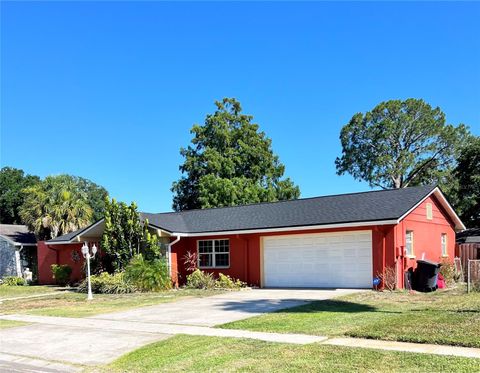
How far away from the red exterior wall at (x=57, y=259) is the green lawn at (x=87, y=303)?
593cm

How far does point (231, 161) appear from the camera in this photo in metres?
44.7

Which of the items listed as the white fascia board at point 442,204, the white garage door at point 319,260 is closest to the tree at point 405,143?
the white fascia board at point 442,204

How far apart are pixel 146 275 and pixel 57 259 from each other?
→ 32.3ft

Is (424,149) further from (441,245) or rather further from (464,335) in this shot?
(464,335)

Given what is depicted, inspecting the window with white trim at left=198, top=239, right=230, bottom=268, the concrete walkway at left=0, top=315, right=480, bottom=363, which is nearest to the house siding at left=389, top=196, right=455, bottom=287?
the window with white trim at left=198, top=239, right=230, bottom=268

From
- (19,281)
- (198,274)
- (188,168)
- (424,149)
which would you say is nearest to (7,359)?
(198,274)

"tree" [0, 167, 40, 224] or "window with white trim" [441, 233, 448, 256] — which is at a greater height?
"tree" [0, 167, 40, 224]

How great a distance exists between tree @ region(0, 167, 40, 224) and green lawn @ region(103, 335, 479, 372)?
5123 centimetres

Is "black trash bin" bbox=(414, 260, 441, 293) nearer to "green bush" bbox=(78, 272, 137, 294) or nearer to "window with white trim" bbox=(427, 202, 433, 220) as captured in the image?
"window with white trim" bbox=(427, 202, 433, 220)

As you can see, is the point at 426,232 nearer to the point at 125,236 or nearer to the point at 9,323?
the point at 125,236

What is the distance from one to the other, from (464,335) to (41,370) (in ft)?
24.2

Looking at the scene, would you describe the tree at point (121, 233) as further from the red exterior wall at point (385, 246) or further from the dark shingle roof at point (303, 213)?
the red exterior wall at point (385, 246)

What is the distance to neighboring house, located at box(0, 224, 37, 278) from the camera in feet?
112

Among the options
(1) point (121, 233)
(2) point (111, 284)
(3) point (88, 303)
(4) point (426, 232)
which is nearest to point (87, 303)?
(3) point (88, 303)
